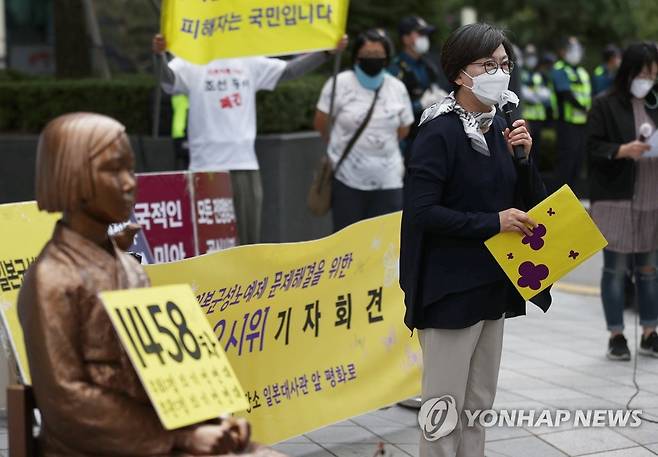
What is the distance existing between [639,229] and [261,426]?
3.41 metres

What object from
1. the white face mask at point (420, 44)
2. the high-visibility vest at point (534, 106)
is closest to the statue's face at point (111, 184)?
the white face mask at point (420, 44)

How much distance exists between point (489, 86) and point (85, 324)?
1963 mm

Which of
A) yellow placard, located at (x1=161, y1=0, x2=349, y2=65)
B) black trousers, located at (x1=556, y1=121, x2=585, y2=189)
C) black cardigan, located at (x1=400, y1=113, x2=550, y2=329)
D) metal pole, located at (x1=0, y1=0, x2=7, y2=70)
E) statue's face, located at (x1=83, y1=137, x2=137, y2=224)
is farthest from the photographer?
metal pole, located at (x1=0, y1=0, x2=7, y2=70)

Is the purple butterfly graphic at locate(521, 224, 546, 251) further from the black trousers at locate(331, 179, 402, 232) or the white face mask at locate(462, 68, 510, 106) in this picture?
the black trousers at locate(331, 179, 402, 232)

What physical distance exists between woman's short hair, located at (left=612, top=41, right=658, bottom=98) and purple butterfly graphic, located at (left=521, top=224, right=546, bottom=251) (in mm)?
3462

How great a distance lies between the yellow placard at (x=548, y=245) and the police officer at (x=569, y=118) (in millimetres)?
→ 11408

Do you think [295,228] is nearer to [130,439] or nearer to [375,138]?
[375,138]

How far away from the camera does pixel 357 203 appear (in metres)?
8.11

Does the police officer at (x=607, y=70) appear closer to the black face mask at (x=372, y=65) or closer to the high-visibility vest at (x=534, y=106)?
the high-visibility vest at (x=534, y=106)

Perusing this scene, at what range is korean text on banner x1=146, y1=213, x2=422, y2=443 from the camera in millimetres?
4988

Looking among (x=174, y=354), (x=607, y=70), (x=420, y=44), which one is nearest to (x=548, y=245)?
(x=174, y=354)

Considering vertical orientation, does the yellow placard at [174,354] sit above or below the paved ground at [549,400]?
above

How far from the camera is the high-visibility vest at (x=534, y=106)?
17.5m

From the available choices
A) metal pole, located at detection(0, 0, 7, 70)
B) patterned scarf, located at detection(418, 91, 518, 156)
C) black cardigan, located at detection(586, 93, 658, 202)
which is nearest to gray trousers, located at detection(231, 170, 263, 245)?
black cardigan, located at detection(586, 93, 658, 202)
